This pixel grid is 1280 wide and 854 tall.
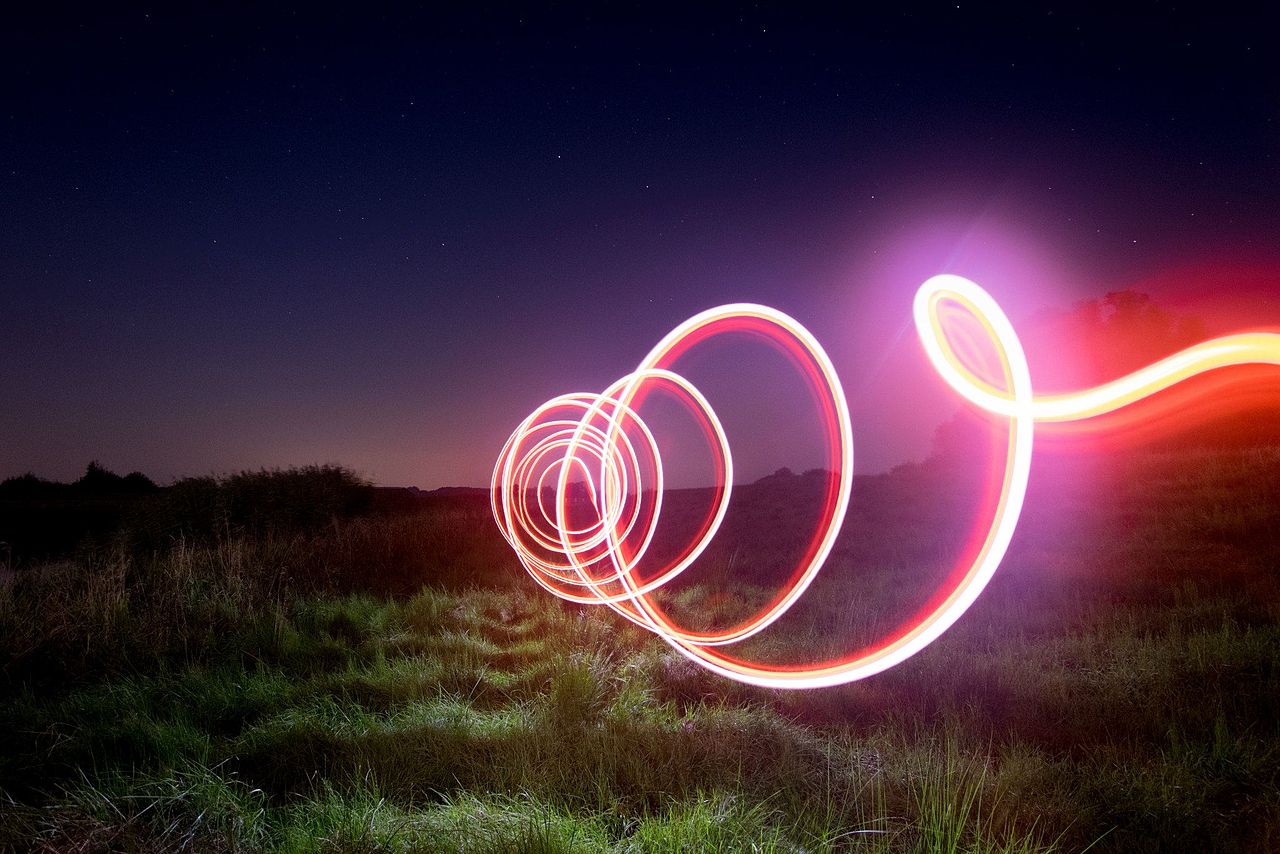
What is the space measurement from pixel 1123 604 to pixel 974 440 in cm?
1887

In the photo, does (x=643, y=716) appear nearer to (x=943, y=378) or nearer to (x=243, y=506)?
(x=943, y=378)

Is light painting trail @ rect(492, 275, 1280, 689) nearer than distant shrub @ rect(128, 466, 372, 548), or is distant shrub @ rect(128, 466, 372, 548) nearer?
light painting trail @ rect(492, 275, 1280, 689)

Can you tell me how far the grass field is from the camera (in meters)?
3.11

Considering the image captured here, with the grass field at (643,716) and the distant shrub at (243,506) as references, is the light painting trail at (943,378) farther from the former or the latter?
the distant shrub at (243,506)

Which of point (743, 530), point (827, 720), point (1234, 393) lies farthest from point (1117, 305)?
point (827, 720)

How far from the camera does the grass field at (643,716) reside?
122 inches

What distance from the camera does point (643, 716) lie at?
195 inches

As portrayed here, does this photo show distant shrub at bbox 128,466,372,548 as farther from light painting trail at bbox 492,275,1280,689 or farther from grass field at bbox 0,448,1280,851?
light painting trail at bbox 492,275,1280,689

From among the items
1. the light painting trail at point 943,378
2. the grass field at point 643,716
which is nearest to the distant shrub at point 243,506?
the grass field at point 643,716

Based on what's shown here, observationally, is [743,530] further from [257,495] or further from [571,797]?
[257,495]

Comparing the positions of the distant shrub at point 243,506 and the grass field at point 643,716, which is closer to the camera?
the grass field at point 643,716

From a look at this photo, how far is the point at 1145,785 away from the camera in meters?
3.48

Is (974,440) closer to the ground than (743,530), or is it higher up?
higher up

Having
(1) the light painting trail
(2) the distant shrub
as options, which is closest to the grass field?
(1) the light painting trail
